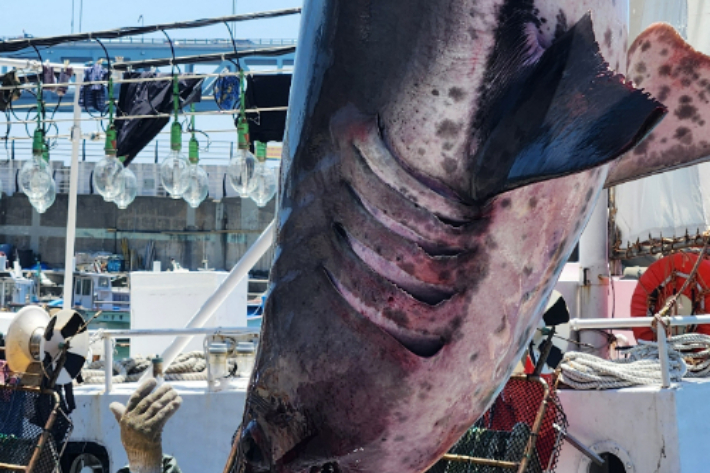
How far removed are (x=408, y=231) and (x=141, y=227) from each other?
138 feet

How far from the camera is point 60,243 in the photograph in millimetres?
42188

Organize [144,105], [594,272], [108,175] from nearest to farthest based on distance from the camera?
[108,175] → [594,272] → [144,105]

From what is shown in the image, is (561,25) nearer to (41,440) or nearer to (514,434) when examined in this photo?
(514,434)

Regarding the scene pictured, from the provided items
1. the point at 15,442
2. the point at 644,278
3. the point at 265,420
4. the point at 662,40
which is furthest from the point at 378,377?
the point at 644,278

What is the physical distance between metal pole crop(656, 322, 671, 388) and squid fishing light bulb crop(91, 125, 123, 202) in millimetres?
4804

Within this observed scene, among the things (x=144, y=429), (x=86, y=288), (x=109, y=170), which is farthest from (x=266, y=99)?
(x=86, y=288)

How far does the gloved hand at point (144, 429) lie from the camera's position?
162 inches

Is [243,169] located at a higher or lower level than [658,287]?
higher

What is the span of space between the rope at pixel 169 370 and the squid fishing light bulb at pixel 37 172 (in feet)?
6.12

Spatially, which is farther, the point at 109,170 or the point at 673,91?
the point at 109,170

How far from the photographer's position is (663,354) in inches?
227

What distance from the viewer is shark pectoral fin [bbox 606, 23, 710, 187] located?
4.85 feet

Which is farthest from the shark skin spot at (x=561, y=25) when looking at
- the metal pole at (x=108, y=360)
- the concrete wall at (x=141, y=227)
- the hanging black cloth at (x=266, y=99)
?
the concrete wall at (x=141, y=227)

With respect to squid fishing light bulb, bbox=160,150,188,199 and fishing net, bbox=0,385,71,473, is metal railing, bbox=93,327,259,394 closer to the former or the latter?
fishing net, bbox=0,385,71,473
